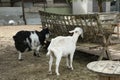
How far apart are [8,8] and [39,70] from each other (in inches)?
517

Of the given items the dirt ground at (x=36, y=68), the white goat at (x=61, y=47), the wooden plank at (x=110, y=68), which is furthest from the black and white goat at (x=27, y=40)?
the wooden plank at (x=110, y=68)

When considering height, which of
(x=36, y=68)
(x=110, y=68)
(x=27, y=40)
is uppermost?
(x=110, y=68)

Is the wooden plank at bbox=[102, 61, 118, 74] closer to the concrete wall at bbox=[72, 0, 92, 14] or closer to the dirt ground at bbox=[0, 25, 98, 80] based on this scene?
the dirt ground at bbox=[0, 25, 98, 80]

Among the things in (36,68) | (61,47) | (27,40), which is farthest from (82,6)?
(61,47)

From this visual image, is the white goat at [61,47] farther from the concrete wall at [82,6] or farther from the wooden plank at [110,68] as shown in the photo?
the concrete wall at [82,6]

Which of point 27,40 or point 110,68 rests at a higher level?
point 110,68

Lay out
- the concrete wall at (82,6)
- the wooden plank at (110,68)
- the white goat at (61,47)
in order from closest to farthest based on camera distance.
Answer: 1. the wooden plank at (110,68)
2. the white goat at (61,47)
3. the concrete wall at (82,6)

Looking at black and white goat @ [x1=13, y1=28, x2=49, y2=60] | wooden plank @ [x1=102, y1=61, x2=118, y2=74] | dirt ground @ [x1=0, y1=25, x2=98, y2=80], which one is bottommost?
dirt ground @ [x1=0, y1=25, x2=98, y2=80]

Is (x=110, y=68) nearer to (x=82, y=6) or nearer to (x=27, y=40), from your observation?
(x=27, y=40)

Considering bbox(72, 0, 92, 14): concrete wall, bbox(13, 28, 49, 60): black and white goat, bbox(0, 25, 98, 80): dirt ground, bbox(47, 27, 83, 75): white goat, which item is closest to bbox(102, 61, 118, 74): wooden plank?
bbox(0, 25, 98, 80): dirt ground

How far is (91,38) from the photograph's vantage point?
8.21m

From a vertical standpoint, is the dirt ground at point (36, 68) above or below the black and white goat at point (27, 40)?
below

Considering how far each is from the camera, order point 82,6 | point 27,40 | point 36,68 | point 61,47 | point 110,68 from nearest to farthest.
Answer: point 110,68
point 61,47
point 36,68
point 27,40
point 82,6

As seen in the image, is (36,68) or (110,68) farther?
(36,68)
